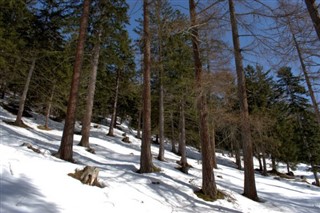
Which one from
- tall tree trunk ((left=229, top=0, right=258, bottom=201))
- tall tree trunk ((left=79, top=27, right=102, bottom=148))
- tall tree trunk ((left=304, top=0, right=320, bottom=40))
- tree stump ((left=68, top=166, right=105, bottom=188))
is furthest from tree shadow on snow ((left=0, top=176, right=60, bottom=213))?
tall tree trunk ((left=79, top=27, right=102, bottom=148))

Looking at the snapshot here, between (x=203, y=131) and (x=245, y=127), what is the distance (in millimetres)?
1870

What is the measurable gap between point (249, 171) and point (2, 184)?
303 inches

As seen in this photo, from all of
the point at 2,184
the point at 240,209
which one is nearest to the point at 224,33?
the point at 240,209

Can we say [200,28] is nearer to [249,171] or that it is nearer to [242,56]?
[242,56]

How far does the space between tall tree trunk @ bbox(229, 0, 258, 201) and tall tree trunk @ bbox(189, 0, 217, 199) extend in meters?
1.61

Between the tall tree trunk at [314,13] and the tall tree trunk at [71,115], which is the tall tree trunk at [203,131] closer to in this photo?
the tall tree trunk at [314,13]

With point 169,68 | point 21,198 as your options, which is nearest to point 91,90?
point 169,68

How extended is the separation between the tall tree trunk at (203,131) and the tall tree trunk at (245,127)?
63.6 inches

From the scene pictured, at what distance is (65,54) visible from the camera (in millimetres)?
13031

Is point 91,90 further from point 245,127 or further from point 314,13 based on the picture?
point 314,13

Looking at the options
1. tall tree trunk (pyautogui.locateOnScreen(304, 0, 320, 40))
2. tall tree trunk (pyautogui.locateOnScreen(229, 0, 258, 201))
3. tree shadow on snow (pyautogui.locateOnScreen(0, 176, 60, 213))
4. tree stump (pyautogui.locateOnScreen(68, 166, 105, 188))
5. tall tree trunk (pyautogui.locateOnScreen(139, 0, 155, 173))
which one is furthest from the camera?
tall tree trunk (pyautogui.locateOnScreen(139, 0, 155, 173))

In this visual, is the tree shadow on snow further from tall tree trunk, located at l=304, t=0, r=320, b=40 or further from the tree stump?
tall tree trunk, located at l=304, t=0, r=320, b=40

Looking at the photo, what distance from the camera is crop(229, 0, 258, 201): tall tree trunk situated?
8.82m

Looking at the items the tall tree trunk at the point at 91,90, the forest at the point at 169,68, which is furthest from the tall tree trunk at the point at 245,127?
the tall tree trunk at the point at 91,90
